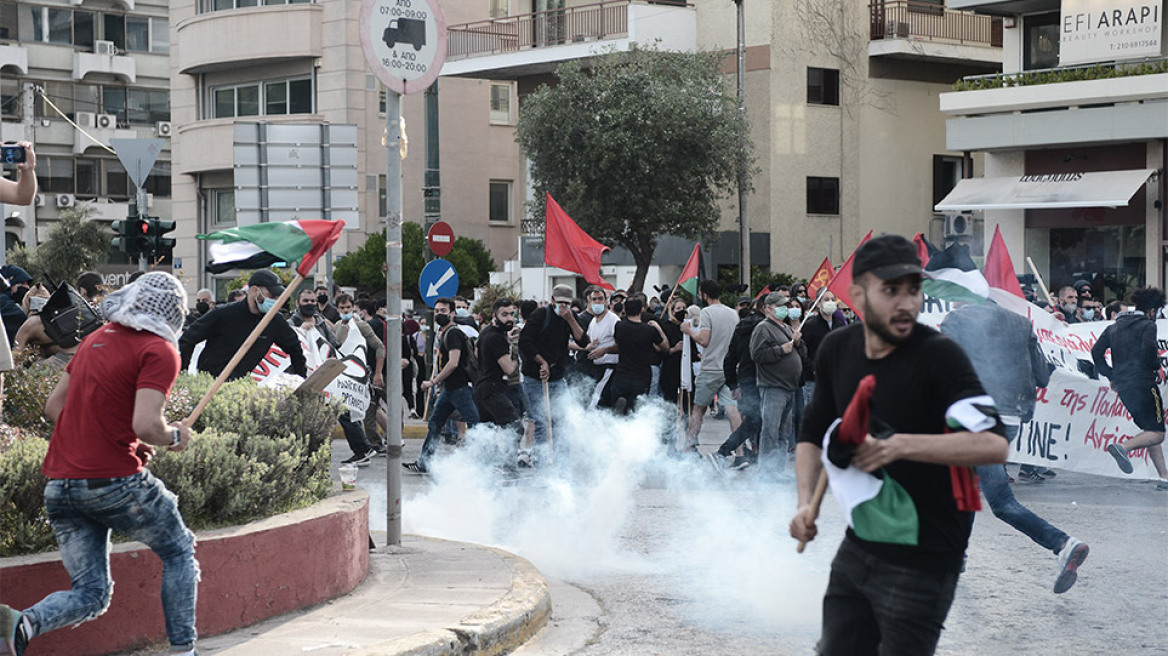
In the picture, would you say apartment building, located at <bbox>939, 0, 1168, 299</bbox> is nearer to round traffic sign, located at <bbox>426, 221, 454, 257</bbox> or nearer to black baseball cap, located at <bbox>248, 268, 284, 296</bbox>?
round traffic sign, located at <bbox>426, 221, 454, 257</bbox>

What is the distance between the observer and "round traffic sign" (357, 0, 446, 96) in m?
8.20

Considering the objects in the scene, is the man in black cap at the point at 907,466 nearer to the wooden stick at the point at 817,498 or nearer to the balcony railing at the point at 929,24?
the wooden stick at the point at 817,498

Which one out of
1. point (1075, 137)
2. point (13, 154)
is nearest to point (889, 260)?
point (13, 154)

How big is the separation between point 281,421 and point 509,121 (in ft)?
131

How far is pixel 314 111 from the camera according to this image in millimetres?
42594

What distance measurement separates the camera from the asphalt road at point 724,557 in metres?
7.00

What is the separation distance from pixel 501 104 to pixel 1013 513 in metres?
40.1

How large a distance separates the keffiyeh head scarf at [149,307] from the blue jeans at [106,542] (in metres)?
0.55

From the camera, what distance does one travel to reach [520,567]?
8.06 m

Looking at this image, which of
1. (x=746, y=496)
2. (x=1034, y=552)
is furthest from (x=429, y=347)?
(x=1034, y=552)

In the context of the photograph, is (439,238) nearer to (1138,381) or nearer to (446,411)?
(446,411)

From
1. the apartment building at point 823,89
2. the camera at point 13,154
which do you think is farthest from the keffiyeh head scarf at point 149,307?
the apartment building at point 823,89

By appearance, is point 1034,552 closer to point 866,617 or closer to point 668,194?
point 866,617

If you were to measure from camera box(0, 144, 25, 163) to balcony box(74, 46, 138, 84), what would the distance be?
54320 mm
